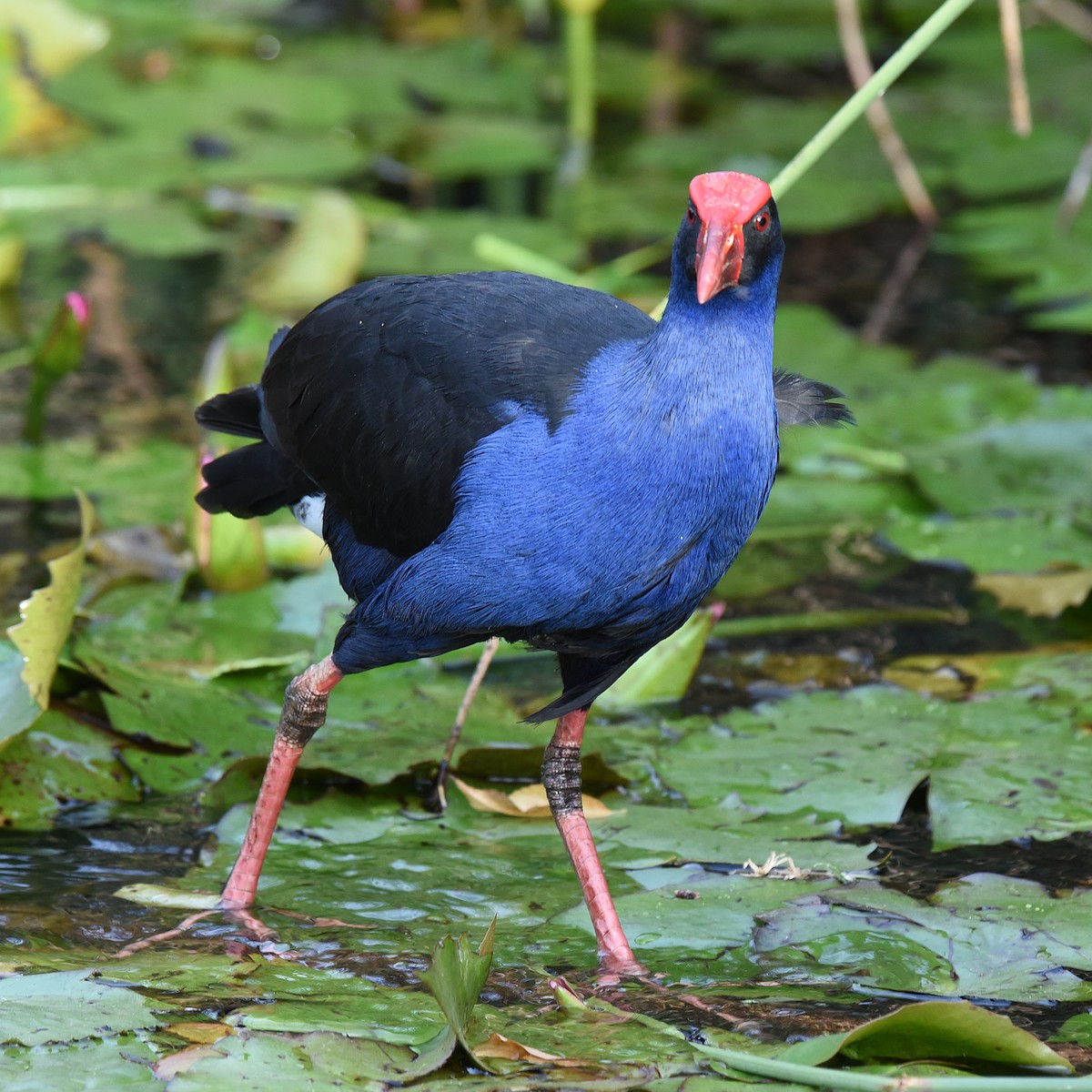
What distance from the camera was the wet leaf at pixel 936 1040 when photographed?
5.20 ft

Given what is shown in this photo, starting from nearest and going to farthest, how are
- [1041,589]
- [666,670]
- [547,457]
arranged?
1. [547,457]
2. [666,670]
3. [1041,589]

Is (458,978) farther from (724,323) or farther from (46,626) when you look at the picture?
(46,626)

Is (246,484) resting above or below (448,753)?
above

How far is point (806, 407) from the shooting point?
2090 millimetres

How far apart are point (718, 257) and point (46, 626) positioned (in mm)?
1044

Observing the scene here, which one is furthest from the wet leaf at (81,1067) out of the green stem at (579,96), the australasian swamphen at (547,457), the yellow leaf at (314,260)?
the green stem at (579,96)

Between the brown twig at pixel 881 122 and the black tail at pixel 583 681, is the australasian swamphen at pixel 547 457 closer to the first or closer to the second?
the black tail at pixel 583 681

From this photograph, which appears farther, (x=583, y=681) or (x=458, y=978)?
(x=583, y=681)

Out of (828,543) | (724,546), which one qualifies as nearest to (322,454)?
(724,546)

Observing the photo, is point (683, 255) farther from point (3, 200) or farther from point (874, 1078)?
point (3, 200)

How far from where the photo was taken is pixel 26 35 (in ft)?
15.0

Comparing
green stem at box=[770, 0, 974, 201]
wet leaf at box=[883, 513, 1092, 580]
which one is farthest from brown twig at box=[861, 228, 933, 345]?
green stem at box=[770, 0, 974, 201]

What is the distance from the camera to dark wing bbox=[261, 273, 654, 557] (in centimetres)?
194


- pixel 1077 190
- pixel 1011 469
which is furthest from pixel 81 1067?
pixel 1077 190
